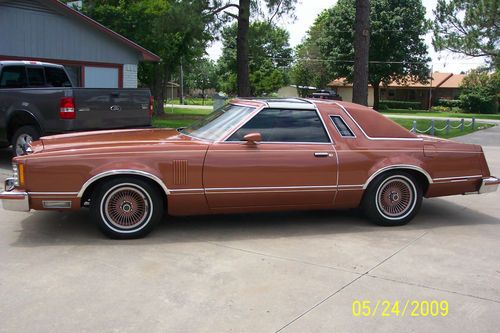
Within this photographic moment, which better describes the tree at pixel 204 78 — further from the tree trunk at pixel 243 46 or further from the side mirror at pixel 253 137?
→ the side mirror at pixel 253 137

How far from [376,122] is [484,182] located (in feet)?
5.11

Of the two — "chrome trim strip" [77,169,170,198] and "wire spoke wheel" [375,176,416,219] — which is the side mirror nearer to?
"chrome trim strip" [77,169,170,198]

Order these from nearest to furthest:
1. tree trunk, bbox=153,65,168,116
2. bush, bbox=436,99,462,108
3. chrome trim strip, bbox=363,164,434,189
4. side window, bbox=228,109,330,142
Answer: side window, bbox=228,109,330,142 → chrome trim strip, bbox=363,164,434,189 → tree trunk, bbox=153,65,168,116 → bush, bbox=436,99,462,108

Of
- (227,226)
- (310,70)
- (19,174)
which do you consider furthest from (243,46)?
(310,70)

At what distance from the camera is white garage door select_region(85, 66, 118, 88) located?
1787cm

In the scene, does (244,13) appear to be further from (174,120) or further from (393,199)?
(393,199)

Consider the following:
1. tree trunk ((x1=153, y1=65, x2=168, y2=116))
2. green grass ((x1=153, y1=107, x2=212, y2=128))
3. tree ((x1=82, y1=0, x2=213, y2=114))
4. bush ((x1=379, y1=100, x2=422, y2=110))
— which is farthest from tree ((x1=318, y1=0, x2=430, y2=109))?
green grass ((x1=153, y1=107, x2=212, y2=128))

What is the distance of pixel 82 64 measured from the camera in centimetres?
1758

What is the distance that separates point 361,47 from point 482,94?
137 feet

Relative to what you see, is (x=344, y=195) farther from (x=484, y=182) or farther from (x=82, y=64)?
(x=82, y=64)

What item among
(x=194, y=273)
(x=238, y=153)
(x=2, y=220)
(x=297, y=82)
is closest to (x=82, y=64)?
(x=2, y=220)

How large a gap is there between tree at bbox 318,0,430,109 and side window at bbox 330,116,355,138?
43616mm

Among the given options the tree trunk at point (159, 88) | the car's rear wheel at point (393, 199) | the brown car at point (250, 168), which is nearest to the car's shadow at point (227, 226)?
the car's rear wheel at point (393, 199)

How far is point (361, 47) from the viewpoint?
1478 centimetres
